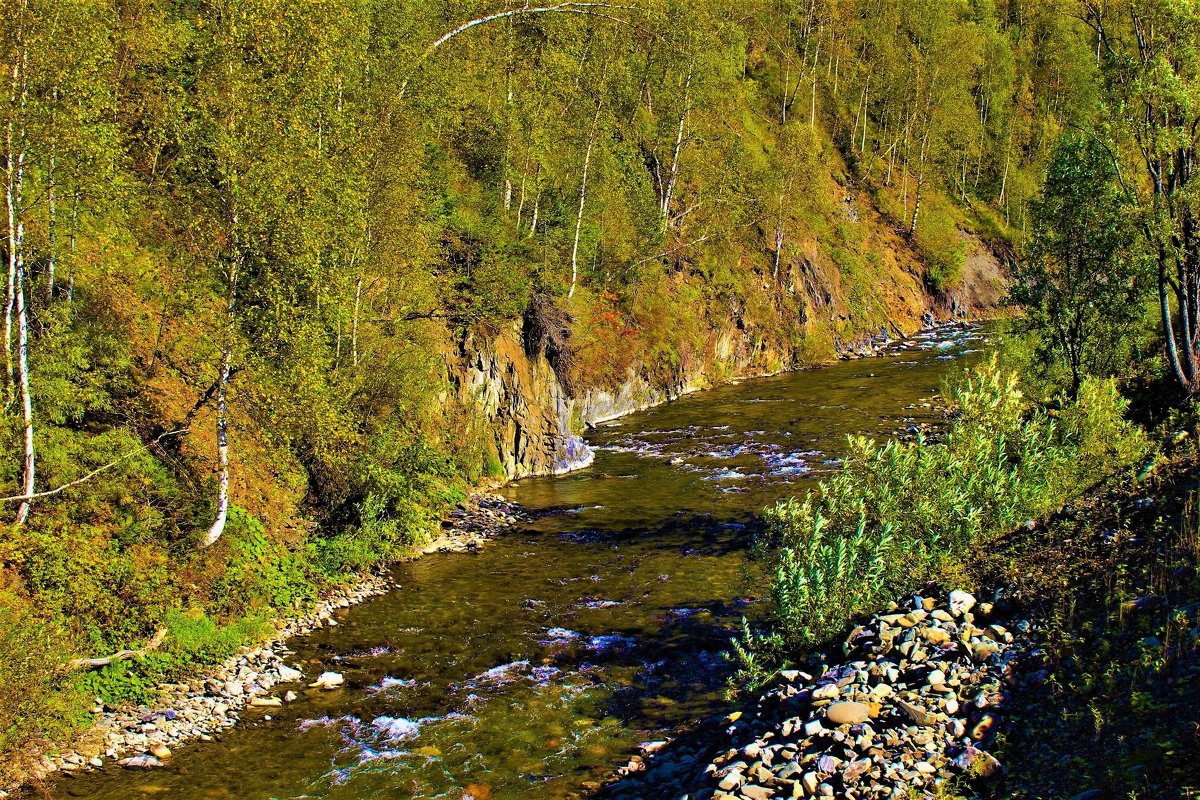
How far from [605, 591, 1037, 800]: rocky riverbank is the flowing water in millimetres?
1972

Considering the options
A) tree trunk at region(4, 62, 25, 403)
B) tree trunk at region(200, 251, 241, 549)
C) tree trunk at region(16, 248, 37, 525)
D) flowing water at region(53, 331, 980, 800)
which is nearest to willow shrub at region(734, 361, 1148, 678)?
flowing water at region(53, 331, 980, 800)

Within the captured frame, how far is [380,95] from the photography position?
26734 millimetres

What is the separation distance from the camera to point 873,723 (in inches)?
399

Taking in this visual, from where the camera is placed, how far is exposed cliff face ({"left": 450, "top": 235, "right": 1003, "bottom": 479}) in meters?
31.9

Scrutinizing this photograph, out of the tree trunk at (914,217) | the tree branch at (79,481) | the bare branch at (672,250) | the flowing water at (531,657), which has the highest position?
the tree trunk at (914,217)

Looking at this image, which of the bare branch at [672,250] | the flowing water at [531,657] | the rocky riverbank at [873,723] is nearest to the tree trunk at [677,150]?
the bare branch at [672,250]

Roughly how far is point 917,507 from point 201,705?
1407 cm

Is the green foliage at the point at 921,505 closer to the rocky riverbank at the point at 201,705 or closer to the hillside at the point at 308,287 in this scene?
the rocky riverbank at the point at 201,705

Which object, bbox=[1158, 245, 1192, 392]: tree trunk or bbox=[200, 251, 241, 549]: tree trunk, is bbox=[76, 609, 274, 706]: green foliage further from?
bbox=[1158, 245, 1192, 392]: tree trunk

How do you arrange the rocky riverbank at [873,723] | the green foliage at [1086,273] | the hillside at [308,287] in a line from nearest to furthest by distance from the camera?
the rocky riverbank at [873,723], the hillside at [308,287], the green foliage at [1086,273]

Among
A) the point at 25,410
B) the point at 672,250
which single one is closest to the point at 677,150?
the point at 672,250

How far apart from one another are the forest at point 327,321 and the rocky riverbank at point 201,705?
1.32 feet

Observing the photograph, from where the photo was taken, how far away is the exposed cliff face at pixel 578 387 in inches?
1257

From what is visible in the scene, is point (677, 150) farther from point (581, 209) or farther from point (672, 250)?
point (581, 209)
